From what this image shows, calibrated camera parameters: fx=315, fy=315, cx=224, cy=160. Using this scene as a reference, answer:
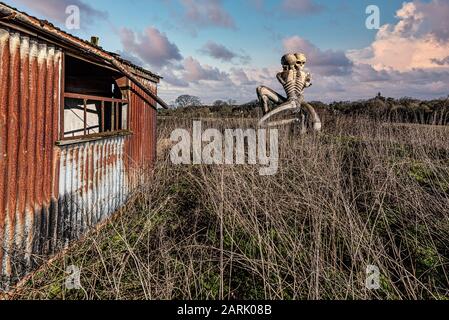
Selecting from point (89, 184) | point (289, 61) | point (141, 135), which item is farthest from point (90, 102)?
point (289, 61)

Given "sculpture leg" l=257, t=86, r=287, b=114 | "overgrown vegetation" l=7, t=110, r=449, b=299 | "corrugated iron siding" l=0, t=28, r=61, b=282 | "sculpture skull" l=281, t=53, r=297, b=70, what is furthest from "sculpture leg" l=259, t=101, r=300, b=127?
"corrugated iron siding" l=0, t=28, r=61, b=282

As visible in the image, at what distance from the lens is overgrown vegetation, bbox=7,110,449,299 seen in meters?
3.08

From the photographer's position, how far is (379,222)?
4.70m

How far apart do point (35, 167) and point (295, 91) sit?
8.72 meters

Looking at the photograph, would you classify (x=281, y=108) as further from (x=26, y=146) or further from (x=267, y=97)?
(x=26, y=146)

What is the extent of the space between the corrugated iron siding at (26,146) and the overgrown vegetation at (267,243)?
1.42 ft

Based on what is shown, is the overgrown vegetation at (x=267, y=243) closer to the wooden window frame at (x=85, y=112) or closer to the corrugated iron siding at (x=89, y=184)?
the corrugated iron siding at (x=89, y=184)

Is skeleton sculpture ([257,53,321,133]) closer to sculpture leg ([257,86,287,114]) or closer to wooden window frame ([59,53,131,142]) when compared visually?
sculpture leg ([257,86,287,114])

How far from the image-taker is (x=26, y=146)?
3.26 meters

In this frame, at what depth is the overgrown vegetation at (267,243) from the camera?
3082 mm

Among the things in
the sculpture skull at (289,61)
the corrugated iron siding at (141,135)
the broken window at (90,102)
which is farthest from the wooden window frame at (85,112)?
the sculpture skull at (289,61)

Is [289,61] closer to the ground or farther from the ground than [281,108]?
farther from the ground

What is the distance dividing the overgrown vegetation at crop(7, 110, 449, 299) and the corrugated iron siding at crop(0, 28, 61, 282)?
1.42 ft
